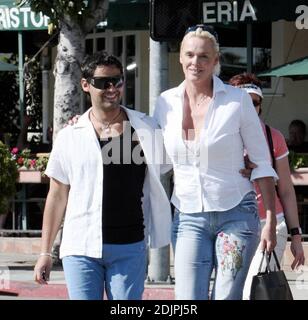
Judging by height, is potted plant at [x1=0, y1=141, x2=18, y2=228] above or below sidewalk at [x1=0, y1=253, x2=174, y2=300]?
above

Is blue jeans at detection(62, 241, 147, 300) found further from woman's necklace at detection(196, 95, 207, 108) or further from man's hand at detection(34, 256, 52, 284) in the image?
woman's necklace at detection(196, 95, 207, 108)

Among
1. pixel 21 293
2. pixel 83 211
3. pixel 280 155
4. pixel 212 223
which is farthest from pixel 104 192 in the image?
pixel 21 293

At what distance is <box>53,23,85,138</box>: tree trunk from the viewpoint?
1134 centimetres

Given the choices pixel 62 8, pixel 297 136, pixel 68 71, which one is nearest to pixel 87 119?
pixel 62 8

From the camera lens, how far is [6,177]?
38.0ft

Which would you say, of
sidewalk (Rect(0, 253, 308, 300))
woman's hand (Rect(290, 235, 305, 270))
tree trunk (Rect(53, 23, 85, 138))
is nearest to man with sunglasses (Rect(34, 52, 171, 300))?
woman's hand (Rect(290, 235, 305, 270))

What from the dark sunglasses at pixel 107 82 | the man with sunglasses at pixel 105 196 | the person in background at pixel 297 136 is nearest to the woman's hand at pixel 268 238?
the man with sunglasses at pixel 105 196

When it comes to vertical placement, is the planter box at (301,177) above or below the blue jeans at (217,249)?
below

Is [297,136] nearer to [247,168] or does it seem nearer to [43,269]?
[247,168]

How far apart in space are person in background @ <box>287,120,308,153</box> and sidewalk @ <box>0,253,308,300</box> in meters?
2.93

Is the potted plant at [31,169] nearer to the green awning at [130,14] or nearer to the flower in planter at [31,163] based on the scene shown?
the flower in planter at [31,163]

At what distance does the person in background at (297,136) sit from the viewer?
14.5 metres

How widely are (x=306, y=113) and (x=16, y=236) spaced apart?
534 centimetres

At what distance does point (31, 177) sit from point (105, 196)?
848cm
